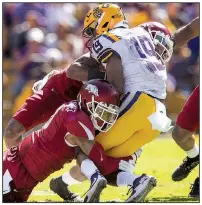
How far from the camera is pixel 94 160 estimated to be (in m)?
5.12

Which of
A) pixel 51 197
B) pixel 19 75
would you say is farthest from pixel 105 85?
pixel 19 75

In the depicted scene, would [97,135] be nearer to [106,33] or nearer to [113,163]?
[113,163]

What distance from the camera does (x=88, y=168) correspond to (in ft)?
16.4

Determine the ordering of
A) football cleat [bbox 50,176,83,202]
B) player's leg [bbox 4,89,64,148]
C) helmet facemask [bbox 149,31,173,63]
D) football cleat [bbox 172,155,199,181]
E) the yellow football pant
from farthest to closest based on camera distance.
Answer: football cleat [bbox 172,155,199,181] < player's leg [bbox 4,89,64,148] < football cleat [bbox 50,176,83,202] < helmet facemask [bbox 149,31,173,63] < the yellow football pant

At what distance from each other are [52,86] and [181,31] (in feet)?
4.36

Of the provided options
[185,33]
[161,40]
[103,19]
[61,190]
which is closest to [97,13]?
[103,19]

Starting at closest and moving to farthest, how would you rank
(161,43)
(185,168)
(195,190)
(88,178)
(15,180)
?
(88,178)
(15,180)
(161,43)
(195,190)
(185,168)

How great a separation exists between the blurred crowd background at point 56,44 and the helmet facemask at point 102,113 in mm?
6218

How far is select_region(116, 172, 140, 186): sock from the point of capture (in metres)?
5.08

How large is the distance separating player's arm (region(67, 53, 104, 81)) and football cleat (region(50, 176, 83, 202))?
94 cm

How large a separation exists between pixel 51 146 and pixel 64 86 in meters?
1.35

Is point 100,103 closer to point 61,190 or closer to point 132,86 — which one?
point 132,86

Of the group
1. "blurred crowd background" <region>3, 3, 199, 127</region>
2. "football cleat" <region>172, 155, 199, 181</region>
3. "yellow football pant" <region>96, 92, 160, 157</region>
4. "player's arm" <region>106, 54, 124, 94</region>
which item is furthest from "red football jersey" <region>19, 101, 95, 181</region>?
"blurred crowd background" <region>3, 3, 199, 127</region>

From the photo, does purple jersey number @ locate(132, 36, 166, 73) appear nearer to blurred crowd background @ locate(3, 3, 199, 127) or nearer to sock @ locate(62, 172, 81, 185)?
sock @ locate(62, 172, 81, 185)
